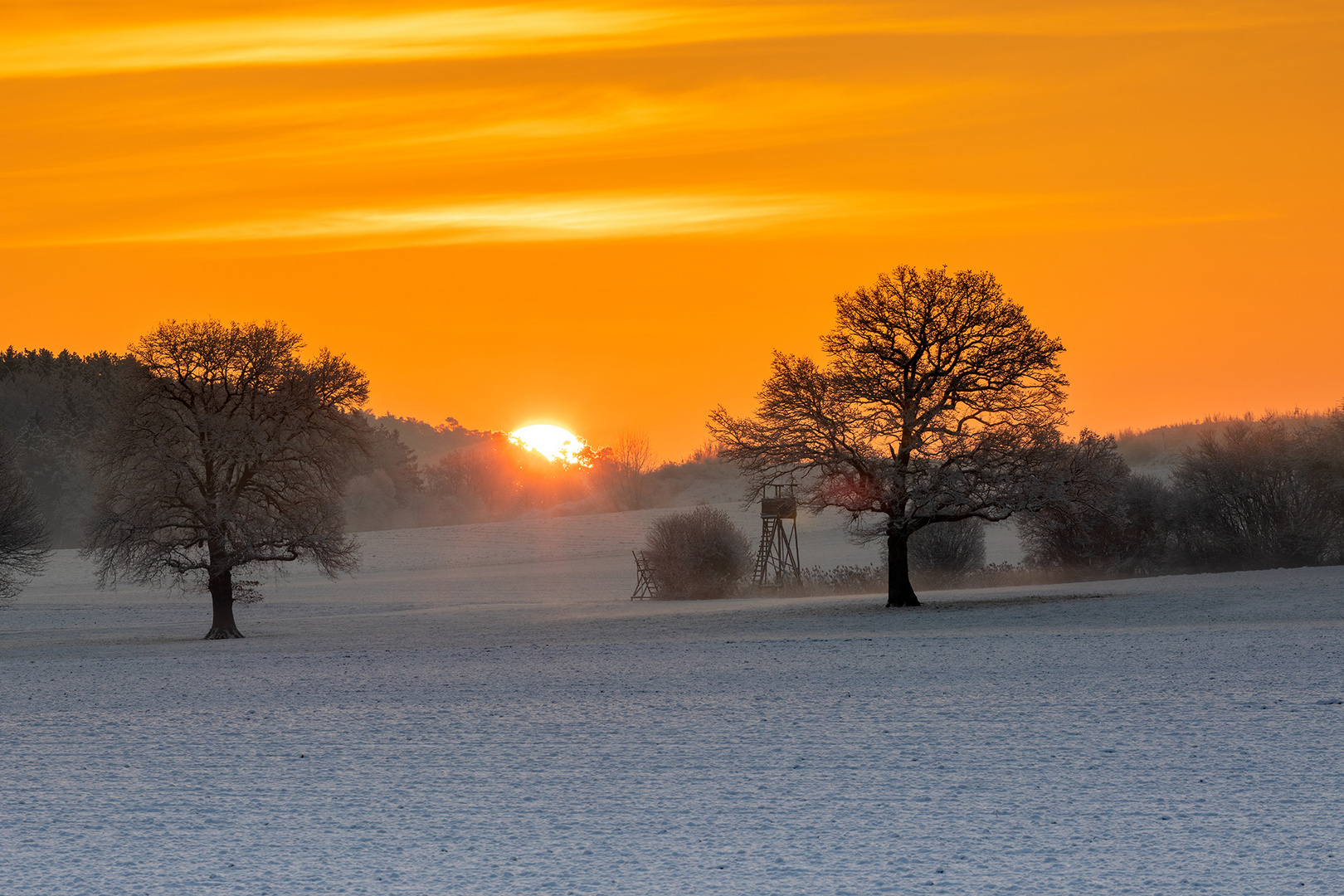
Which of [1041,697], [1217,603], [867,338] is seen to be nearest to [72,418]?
[867,338]

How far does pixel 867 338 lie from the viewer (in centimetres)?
3262

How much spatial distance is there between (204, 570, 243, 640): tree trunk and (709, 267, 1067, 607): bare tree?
12.4 metres

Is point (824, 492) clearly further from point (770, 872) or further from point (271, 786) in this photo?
point (770, 872)

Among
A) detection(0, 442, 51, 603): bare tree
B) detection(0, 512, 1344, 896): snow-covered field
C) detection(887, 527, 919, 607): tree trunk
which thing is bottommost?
detection(0, 512, 1344, 896): snow-covered field

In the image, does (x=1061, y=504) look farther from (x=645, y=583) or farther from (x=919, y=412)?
(x=645, y=583)

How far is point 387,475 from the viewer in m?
115

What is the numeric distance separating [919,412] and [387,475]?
8936 cm

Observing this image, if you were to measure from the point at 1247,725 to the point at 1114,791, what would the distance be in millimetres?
3305

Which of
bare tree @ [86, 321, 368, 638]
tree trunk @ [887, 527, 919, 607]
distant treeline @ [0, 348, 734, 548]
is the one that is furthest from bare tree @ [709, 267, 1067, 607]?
distant treeline @ [0, 348, 734, 548]

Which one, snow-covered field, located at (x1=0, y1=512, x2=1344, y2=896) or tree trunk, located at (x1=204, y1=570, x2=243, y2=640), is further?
tree trunk, located at (x1=204, y1=570, x2=243, y2=640)

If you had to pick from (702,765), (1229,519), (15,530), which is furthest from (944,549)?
(702,765)

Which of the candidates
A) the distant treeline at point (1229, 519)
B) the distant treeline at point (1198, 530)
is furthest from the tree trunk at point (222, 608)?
the distant treeline at point (1229, 519)

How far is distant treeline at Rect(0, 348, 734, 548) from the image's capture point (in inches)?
3666

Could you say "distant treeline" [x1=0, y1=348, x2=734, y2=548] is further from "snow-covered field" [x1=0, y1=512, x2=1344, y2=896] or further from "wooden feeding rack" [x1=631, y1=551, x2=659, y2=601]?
"snow-covered field" [x1=0, y1=512, x2=1344, y2=896]
